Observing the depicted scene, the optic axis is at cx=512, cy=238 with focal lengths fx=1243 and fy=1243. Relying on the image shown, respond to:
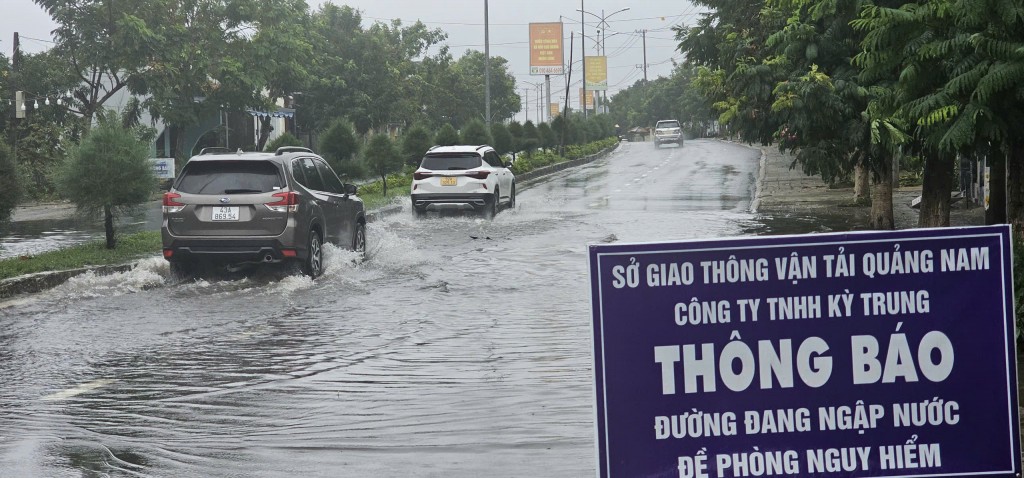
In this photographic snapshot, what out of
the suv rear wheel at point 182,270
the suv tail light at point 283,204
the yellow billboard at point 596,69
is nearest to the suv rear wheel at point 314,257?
the suv tail light at point 283,204

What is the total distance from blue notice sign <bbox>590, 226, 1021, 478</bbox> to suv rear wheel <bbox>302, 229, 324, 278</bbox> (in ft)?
37.2

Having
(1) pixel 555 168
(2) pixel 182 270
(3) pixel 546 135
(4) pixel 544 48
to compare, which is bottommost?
(2) pixel 182 270

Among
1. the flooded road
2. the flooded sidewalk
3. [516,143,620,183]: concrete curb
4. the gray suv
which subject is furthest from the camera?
[516,143,620,183]: concrete curb

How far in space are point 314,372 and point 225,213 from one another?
5.83 meters

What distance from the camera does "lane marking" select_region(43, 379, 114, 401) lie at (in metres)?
8.18

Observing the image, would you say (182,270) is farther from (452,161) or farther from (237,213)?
(452,161)

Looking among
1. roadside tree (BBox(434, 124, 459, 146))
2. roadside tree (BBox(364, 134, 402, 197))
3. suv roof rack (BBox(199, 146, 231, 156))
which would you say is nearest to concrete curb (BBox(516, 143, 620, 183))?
roadside tree (BBox(434, 124, 459, 146))

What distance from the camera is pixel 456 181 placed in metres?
25.2

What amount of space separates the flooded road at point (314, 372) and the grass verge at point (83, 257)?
0.64 meters

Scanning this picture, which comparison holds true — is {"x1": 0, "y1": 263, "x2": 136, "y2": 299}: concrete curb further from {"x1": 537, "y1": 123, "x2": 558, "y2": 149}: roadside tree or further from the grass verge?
{"x1": 537, "y1": 123, "x2": 558, "y2": 149}: roadside tree

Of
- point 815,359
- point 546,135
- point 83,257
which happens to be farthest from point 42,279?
point 546,135

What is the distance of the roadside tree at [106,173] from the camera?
17.2 m

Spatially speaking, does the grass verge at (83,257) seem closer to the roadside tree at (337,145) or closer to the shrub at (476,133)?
the roadside tree at (337,145)

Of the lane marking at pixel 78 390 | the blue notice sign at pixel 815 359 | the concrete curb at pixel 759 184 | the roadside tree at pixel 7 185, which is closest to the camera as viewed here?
the blue notice sign at pixel 815 359
